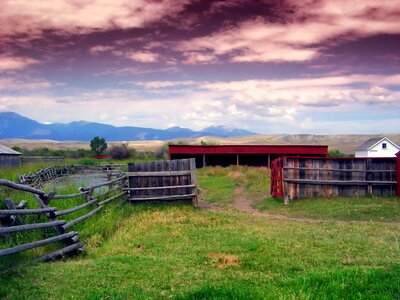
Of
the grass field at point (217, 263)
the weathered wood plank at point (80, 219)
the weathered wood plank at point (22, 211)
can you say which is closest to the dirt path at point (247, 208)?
A: the grass field at point (217, 263)

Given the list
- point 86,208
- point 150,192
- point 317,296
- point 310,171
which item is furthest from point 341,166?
point 317,296

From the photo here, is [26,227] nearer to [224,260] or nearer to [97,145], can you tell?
[224,260]

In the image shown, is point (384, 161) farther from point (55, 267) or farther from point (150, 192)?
point (55, 267)

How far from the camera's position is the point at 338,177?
71.9ft

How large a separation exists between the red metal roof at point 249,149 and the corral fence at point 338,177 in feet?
71.4

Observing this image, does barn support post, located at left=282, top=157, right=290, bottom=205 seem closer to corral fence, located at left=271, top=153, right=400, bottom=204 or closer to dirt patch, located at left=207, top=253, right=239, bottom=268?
corral fence, located at left=271, top=153, right=400, bottom=204

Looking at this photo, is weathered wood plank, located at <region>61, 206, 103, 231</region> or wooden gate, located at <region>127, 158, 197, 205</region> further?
wooden gate, located at <region>127, 158, 197, 205</region>

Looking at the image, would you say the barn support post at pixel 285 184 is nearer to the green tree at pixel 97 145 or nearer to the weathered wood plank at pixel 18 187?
the weathered wood plank at pixel 18 187

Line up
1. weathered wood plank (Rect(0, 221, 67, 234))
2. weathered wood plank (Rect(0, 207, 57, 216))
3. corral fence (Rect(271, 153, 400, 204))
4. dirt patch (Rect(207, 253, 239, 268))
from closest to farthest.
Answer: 1. weathered wood plank (Rect(0, 221, 67, 234))
2. weathered wood plank (Rect(0, 207, 57, 216))
3. dirt patch (Rect(207, 253, 239, 268))
4. corral fence (Rect(271, 153, 400, 204))

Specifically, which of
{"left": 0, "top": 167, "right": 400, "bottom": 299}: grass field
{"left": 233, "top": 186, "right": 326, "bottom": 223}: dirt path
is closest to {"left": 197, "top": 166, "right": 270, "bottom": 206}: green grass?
{"left": 233, "top": 186, "right": 326, "bottom": 223}: dirt path

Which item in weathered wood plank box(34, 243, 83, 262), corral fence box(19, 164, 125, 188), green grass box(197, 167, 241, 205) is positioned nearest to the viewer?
weathered wood plank box(34, 243, 83, 262)

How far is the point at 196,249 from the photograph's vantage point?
10.1 metres

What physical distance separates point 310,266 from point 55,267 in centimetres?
499

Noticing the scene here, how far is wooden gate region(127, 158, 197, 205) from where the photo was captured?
18.9 m
